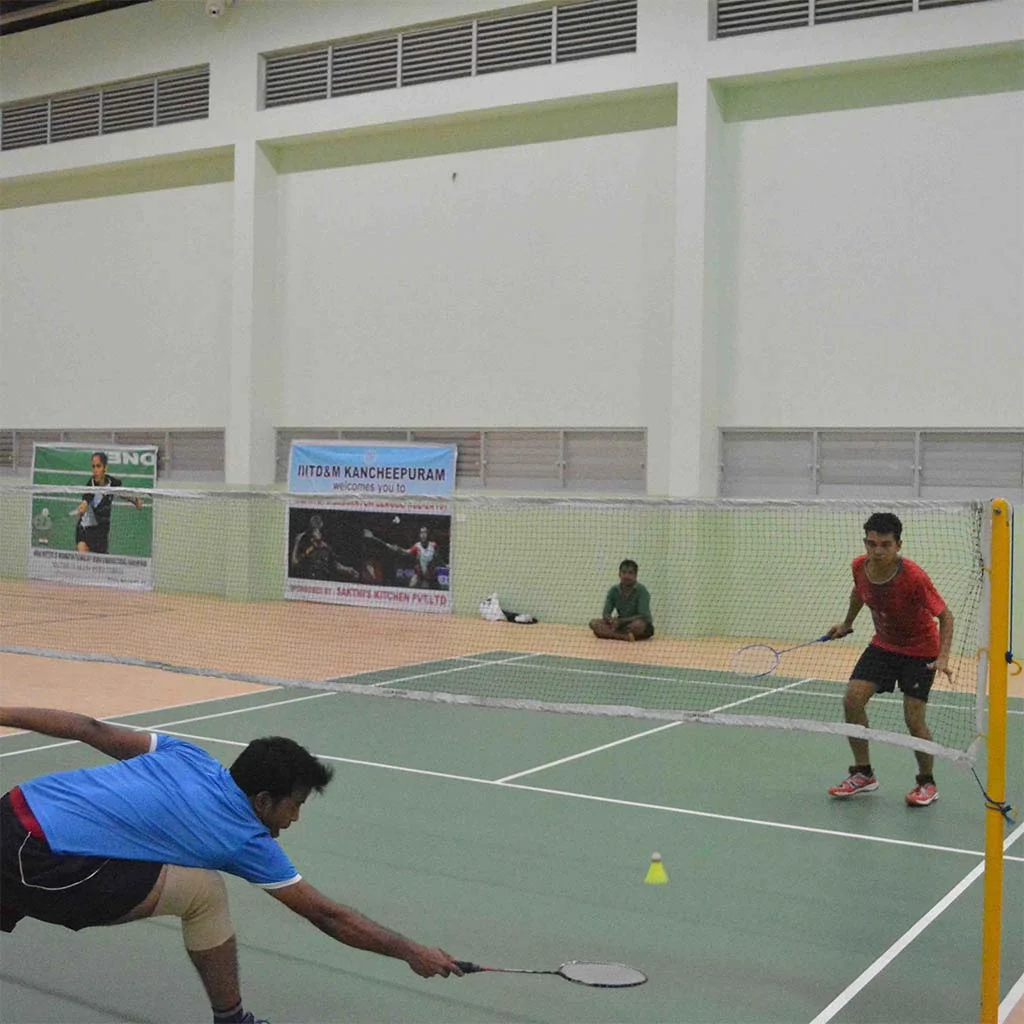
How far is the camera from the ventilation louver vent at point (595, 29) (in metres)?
16.8

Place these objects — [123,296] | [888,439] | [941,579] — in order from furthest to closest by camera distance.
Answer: [123,296]
[888,439]
[941,579]

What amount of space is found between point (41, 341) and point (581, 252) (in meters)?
11.2

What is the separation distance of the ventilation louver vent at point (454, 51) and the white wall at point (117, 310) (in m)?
2.35

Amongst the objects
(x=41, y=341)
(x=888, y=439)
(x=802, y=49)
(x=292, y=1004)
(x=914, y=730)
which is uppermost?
(x=802, y=49)

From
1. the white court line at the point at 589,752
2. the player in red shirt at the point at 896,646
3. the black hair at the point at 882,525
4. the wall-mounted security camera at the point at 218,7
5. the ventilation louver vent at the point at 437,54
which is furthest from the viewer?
the wall-mounted security camera at the point at 218,7

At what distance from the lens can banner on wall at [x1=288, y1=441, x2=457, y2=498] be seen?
1853 cm

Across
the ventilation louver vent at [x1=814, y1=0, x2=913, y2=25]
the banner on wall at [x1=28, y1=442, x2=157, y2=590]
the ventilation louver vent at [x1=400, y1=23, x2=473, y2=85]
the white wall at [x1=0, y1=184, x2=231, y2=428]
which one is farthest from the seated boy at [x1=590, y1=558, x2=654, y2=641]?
the banner on wall at [x1=28, y1=442, x2=157, y2=590]

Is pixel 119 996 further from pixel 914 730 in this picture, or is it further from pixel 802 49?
pixel 802 49

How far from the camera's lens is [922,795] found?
25.6 ft

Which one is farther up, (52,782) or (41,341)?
(41,341)

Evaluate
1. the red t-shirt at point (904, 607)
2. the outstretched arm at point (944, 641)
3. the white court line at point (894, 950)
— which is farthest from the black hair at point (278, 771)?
the red t-shirt at point (904, 607)

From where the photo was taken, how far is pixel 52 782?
3.91 meters

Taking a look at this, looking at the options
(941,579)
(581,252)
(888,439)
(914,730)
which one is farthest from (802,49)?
(914,730)

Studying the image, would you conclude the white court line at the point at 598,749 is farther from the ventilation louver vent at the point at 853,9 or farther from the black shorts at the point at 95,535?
the black shorts at the point at 95,535
